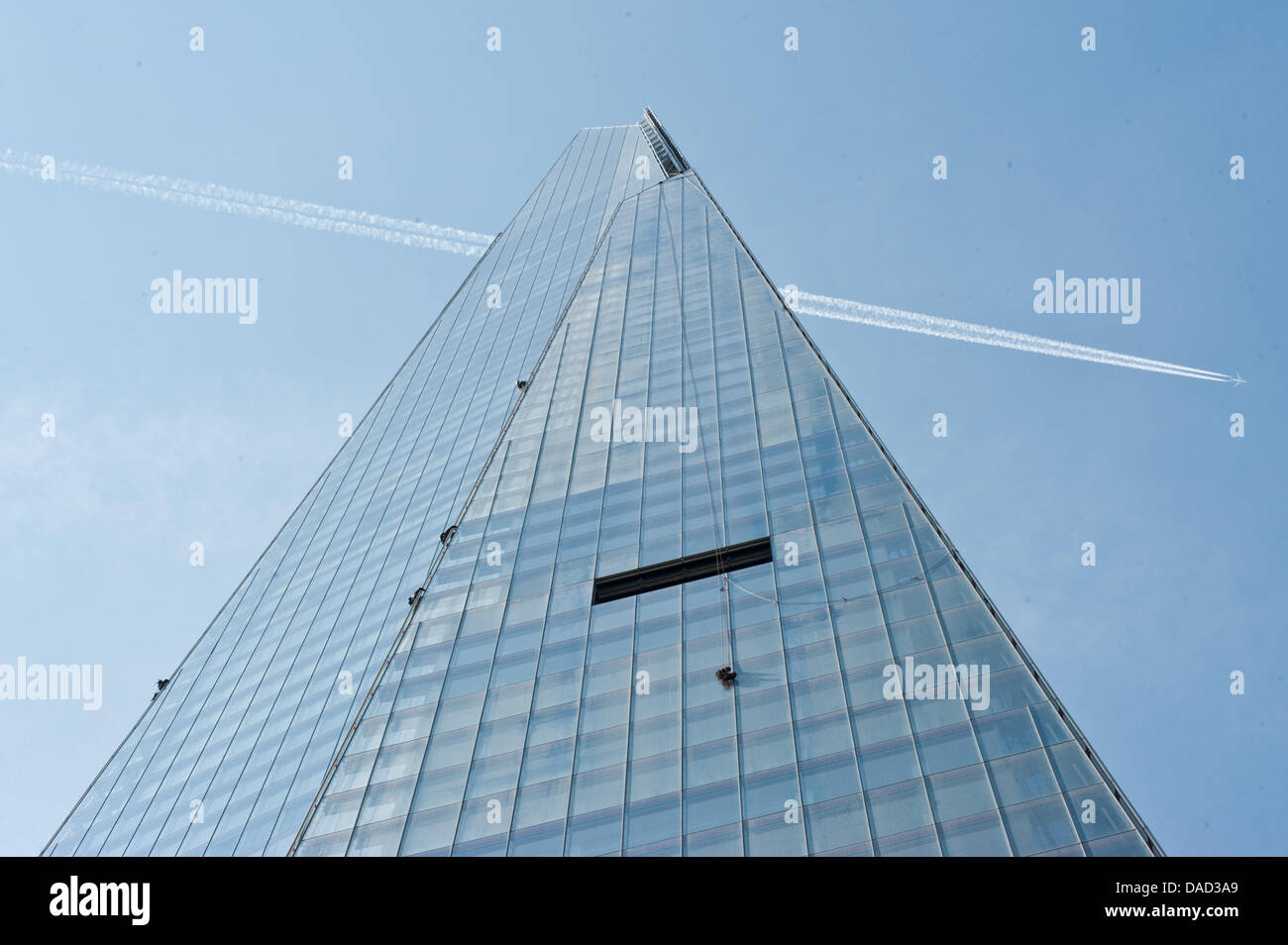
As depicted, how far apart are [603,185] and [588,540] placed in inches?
5210

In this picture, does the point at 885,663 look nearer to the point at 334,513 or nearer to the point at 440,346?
the point at 334,513

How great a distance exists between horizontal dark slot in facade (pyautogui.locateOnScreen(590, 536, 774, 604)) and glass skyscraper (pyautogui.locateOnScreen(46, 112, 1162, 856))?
0.20 meters

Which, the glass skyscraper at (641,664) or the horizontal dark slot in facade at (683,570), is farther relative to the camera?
the horizontal dark slot in facade at (683,570)

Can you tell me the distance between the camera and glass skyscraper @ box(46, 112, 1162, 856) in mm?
43625

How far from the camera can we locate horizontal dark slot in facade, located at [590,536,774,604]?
61.8m

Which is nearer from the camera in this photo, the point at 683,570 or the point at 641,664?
the point at 641,664

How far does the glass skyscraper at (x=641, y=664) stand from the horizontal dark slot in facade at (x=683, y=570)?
0.20 meters

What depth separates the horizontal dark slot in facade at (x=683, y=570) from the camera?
6175 centimetres

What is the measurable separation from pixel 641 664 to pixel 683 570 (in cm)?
903

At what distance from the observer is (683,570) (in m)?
62.8

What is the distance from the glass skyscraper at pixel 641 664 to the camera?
43.6 m

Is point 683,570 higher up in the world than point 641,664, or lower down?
higher up

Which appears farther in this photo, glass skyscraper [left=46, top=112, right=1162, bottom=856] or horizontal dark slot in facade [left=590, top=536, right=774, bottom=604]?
horizontal dark slot in facade [left=590, top=536, right=774, bottom=604]
